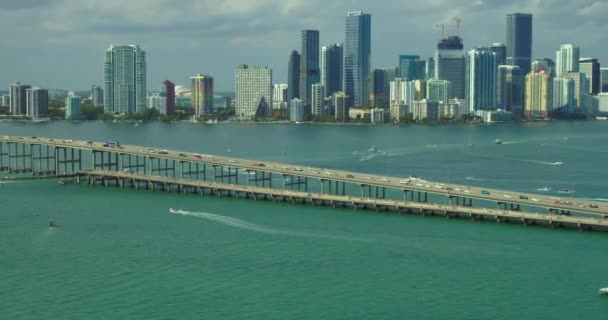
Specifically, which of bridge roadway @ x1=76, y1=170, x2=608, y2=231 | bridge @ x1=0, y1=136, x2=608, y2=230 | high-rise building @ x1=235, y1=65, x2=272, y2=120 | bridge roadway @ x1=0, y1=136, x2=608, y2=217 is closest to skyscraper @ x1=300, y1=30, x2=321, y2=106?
high-rise building @ x1=235, y1=65, x2=272, y2=120

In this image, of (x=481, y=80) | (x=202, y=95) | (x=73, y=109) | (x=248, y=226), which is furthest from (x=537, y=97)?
(x=248, y=226)

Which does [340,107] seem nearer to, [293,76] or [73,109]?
[293,76]

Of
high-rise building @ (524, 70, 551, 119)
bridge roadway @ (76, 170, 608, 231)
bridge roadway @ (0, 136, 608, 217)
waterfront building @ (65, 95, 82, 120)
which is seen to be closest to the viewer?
bridge roadway @ (76, 170, 608, 231)

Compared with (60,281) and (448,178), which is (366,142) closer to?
(448,178)

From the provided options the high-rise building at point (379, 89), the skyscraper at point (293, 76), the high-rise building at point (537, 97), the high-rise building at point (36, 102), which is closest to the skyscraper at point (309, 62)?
the skyscraper at point (293, 76)

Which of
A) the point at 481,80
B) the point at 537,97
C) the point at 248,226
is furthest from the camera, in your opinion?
the point at 481,80

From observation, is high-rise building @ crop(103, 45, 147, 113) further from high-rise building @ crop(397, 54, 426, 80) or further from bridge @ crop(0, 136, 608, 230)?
bridge @ crop(0, 136, 608, 230)

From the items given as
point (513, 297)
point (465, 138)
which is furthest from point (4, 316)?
point (465, 138)
